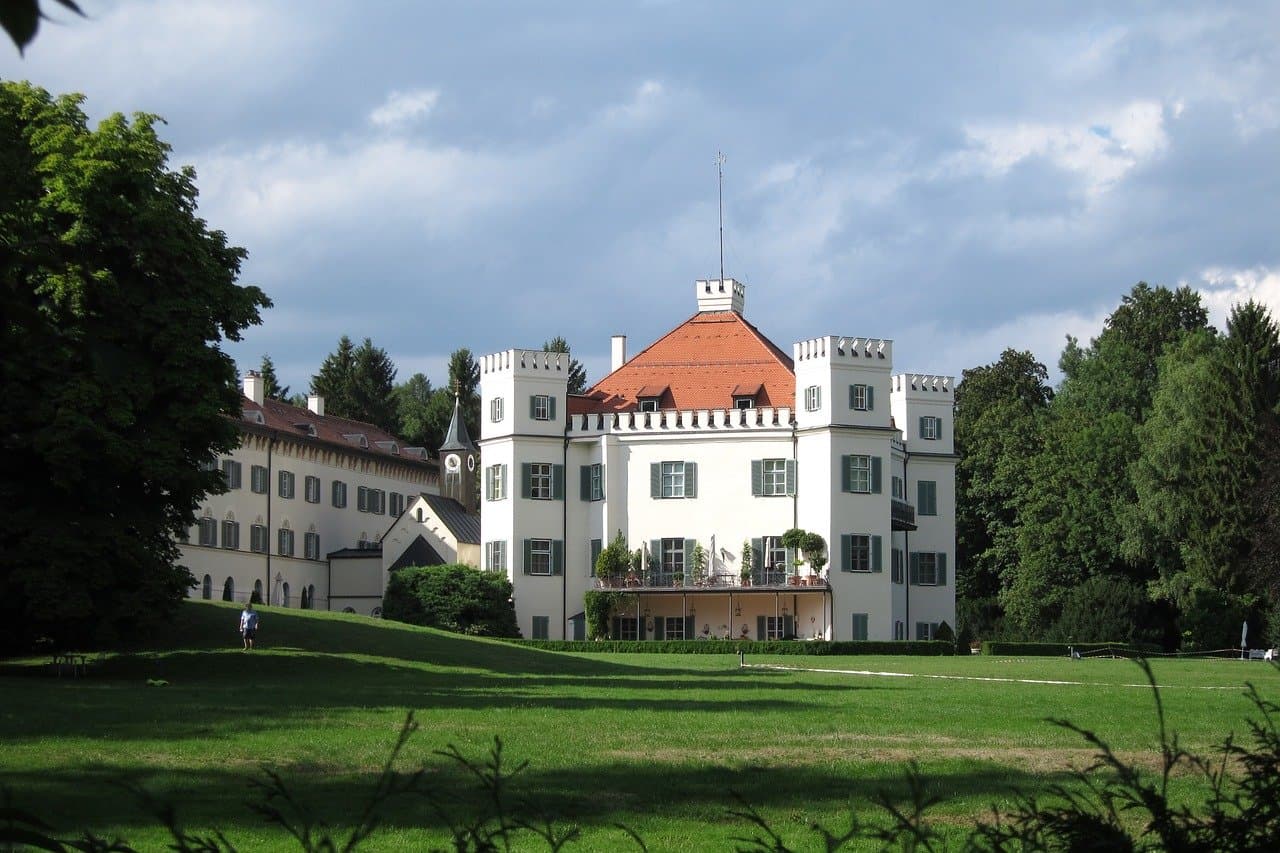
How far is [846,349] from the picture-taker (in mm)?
68062

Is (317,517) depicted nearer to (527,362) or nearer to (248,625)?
(527,362)

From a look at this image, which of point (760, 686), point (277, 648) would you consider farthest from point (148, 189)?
point (760, 686)

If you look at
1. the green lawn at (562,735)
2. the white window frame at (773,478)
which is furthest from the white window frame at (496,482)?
the green lawn at (562,735)

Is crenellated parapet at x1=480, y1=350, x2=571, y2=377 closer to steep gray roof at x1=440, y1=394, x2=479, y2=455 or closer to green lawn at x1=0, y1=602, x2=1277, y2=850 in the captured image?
steep gray roof at x1=440, y1=394, x2=479, y2=455

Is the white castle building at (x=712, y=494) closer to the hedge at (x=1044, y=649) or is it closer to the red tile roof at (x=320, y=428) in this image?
the hedge at (x=1044, y=649)

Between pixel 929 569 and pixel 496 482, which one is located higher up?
pixel 496 482

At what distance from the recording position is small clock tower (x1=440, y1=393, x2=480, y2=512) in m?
86.2

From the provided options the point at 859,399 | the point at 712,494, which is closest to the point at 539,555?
the point at 712,494

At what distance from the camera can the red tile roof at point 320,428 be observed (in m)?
80.2

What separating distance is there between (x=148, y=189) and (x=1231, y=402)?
1976 inches

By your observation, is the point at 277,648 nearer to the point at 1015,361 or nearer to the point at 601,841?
the point at 601,841

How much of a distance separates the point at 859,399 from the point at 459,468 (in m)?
26.7

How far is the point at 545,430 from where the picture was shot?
70.6m

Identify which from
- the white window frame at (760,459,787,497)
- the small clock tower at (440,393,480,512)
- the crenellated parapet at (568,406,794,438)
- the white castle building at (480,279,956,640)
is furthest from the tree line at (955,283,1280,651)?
the small clock tower at (440,393,480,512)
